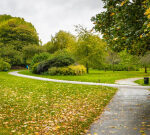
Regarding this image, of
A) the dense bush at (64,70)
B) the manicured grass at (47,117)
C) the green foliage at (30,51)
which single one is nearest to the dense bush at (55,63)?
the dense bush at (64,70)

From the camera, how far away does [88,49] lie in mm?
29109

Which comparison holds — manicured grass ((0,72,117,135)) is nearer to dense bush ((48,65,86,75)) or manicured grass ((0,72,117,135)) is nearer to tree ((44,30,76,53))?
dense bush ((48,65,86,75))

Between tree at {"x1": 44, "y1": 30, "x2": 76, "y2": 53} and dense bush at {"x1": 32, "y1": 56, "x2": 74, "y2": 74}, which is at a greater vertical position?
tree at {"x1": 44, "y1": 30, "x2": 76, "y2": 53}

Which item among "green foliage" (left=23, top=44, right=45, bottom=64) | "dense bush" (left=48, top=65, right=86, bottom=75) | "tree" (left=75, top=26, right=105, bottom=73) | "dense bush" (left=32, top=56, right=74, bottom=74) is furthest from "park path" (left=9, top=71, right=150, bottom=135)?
"green foliage" (left=23, top=44, right=45, bottom=64)

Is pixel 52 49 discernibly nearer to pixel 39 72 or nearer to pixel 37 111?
pixel 39 72

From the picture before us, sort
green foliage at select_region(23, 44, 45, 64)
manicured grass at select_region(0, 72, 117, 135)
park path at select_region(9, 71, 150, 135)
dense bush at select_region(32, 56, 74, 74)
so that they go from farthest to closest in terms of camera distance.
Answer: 1. green foliage at select_region(23, 44, 45, 64)
2. dense bush at select_region(32, 56, 74, 74)
3. manicured grass at select_region(0, 72, 117, 135)
4. park path at select_region(9, 71, 150, 135)

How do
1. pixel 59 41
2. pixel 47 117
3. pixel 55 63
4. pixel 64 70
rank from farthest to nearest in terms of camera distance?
1. pixel 59 41
2. pixel 55 63
3. pixel 64 70
4. pixel 47 117

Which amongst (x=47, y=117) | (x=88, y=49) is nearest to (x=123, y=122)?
(x=47, y=117)

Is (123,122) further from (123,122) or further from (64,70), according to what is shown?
(64,70)

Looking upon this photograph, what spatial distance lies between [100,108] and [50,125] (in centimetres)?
276

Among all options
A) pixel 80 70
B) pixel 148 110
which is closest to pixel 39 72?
pixel 80 70

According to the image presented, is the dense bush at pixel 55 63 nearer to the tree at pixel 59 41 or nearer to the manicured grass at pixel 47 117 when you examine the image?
the manicured grass at pixel 47 117

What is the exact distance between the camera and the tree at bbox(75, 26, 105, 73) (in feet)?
94.8

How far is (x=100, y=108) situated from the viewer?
6871 mm
